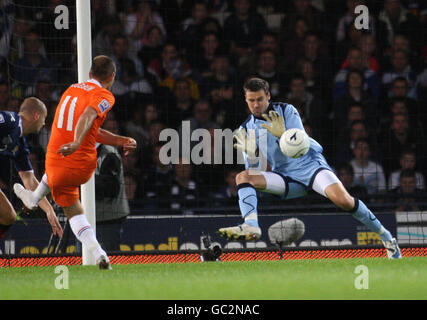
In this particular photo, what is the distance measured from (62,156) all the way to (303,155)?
8.10ft

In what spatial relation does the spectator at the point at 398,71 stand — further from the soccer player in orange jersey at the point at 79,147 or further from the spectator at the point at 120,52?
the soccer player in orange jersey at the point at 79,147

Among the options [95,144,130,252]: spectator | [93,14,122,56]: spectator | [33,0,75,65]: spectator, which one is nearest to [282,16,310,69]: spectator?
[93,14,122,56]: spectator

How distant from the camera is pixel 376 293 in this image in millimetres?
5664

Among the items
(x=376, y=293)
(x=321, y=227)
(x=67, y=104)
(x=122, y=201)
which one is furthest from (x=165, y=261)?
(x=376, y=293)

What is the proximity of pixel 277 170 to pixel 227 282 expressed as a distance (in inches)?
104

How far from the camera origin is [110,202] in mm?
10031

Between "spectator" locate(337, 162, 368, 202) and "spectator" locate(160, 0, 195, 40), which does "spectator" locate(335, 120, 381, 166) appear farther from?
"spectator" locate(160, 0, 195, 40)

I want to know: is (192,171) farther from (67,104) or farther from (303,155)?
(67,104)

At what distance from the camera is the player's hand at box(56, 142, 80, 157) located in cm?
710

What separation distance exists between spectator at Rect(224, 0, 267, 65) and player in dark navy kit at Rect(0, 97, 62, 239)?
5521 mm

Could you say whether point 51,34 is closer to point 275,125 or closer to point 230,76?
point 230,76

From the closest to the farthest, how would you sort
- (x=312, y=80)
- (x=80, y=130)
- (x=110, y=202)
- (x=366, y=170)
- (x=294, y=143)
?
(x=80, y=130)
(x=294, y=143)
(x=110, y=202)
(x=366, y=170)
(x=312, y=80)

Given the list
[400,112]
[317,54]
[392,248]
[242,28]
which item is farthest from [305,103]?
[392,248]
